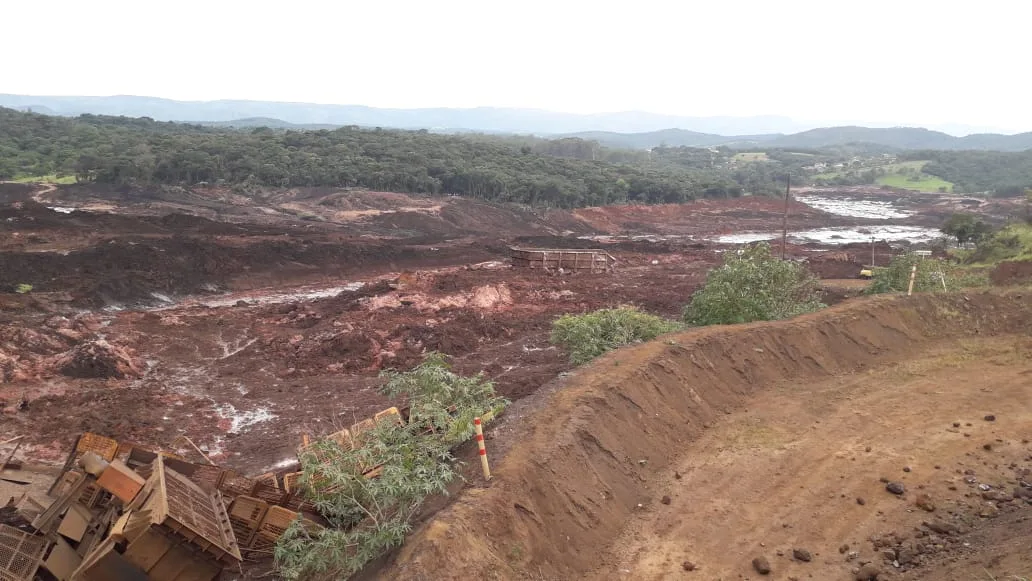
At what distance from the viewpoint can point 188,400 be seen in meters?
14.6

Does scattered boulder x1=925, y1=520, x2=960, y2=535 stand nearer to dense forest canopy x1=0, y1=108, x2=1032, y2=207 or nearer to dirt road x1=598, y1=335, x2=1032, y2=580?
dirt road x1=598, y1=335, x2=1032, y2=580

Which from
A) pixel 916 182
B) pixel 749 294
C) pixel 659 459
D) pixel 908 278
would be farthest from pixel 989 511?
pixel 916 182

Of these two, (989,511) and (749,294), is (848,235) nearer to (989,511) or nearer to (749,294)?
(749,294)

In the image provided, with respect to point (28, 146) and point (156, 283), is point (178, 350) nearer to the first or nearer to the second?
point (156, 283)

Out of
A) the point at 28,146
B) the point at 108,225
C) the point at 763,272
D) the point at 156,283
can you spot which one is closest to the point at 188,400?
the point at 156,283

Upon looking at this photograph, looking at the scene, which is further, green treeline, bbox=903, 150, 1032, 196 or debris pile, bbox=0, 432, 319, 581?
green treeline, bbox=903, 150, 1032, 196

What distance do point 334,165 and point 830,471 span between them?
5481 cm

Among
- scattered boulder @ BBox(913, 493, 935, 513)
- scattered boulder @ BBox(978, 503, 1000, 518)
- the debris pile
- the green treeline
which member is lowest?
the debris pile

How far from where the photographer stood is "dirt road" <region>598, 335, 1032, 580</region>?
21.9 ft

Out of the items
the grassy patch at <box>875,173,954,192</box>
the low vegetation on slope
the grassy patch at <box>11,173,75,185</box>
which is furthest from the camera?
the grassy patch at <box>875,173,954,192</box>

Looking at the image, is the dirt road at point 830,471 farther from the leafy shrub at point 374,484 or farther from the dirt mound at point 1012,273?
the dirt mound at point 1012,273

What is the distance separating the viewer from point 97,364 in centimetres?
1534

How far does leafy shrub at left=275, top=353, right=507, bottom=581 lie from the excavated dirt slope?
45cm

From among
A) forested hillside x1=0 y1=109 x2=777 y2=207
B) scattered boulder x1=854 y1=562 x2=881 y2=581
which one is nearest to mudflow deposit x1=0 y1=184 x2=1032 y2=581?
scattered boulder x1=854 y1=562 x2=881 y2=581
